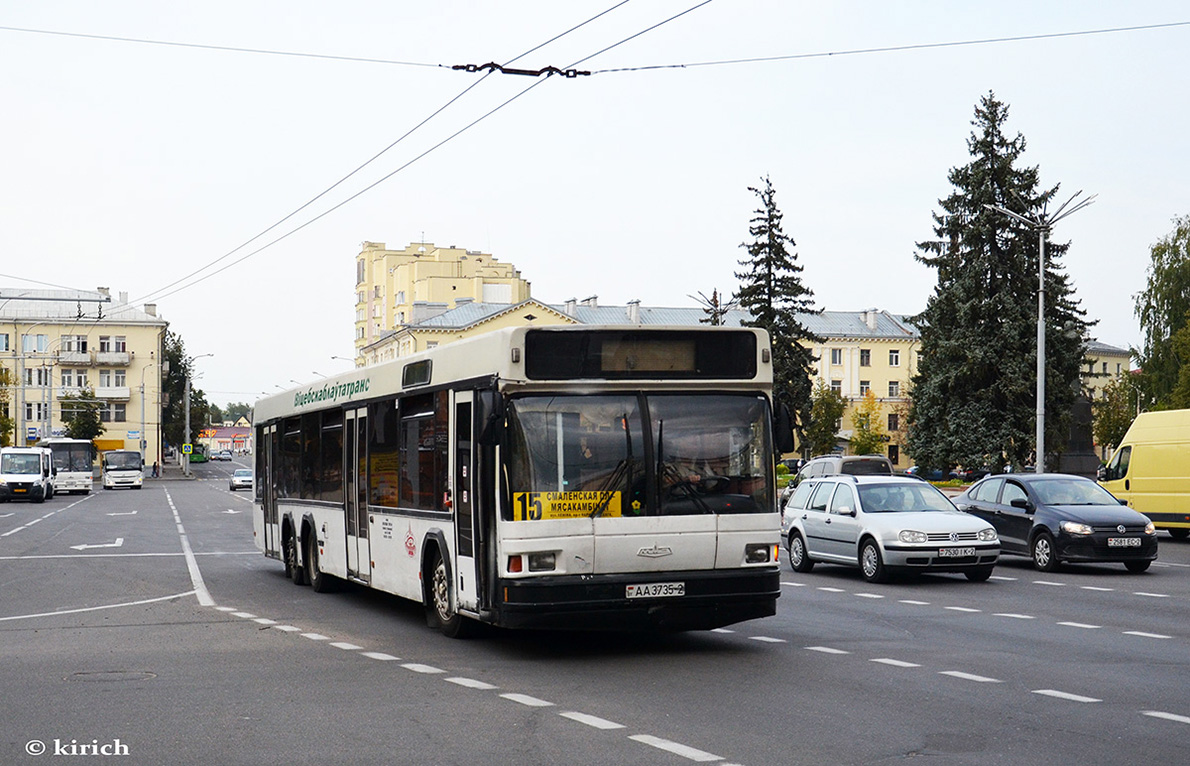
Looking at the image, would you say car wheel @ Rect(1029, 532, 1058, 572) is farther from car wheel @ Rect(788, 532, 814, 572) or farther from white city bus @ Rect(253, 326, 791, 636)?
white city bus @ Rect(253, 326, 791, 636)

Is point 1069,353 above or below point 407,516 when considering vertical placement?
above

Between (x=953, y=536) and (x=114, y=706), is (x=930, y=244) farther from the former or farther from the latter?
(x=114, y=706)

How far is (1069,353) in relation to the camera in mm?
57219

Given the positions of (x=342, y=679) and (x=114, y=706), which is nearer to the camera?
(x=114, y=706)

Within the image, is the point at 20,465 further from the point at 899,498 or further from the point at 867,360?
the point at 867,360

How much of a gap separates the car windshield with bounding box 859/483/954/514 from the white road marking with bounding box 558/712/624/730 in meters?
11.6

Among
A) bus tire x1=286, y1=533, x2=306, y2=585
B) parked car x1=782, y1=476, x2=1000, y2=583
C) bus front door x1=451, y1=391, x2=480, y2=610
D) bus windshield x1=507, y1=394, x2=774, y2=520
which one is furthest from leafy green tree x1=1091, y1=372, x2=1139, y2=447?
bus front door x1=451, y1=391, x2=480, y2=610

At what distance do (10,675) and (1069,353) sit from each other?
5187cm

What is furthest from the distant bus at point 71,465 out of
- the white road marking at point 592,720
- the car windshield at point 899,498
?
the white road marking at point 592,720

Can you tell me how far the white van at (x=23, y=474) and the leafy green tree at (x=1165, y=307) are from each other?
4936 centimetres

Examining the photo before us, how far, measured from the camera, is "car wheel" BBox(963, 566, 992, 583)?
19.3m

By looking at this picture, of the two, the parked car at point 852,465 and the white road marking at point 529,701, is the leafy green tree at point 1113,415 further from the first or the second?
the white road marking at point 529,701

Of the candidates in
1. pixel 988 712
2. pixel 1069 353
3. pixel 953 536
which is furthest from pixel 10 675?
pixel 1069 353

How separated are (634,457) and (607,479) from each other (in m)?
0.29
